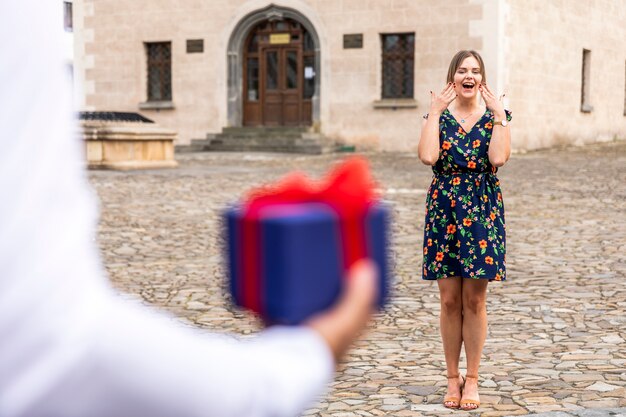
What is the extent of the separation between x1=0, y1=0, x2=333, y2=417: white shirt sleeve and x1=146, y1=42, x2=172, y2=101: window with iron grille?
27.2 m

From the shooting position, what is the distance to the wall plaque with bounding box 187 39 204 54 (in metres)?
26.8

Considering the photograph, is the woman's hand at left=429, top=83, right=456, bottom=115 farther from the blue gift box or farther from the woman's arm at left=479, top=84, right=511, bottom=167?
the blue gift box

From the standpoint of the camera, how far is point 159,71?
27.7 m

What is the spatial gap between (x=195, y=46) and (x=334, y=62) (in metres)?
4.07

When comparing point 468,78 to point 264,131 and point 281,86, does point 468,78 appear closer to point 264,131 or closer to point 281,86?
point 264,131

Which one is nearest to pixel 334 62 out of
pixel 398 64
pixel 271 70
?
pixel 398 64

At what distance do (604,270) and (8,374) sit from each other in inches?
279

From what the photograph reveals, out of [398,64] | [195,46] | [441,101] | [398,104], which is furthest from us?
[195,46]

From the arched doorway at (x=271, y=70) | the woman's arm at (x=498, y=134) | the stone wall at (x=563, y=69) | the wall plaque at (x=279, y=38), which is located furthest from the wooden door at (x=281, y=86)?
the woman's arm at (x=498, y=134)

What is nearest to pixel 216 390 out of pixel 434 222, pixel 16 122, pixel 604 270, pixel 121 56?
pixel 16 122

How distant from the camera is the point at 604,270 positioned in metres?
7.44

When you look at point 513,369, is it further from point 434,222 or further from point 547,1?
point 547,1

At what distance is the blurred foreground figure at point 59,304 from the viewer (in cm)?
79

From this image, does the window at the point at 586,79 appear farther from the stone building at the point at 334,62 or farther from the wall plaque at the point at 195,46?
the wall plaque at the point at 195,46
